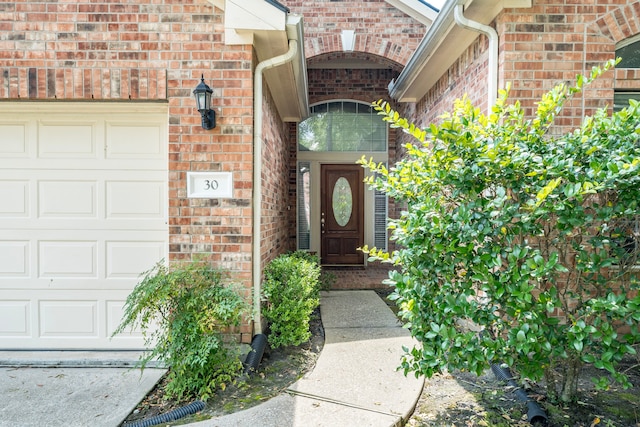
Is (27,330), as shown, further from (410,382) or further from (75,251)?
(410,382)

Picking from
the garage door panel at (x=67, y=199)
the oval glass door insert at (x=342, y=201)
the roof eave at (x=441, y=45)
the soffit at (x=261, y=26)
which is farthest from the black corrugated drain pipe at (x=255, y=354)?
the oval glass door insert at (x=342, y=201)

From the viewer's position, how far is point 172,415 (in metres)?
2.66

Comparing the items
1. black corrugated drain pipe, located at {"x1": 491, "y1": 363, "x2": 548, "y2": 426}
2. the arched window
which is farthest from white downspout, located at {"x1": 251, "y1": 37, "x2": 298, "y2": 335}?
the arched window

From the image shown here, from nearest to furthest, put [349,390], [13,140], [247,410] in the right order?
[247,410] → [349,390] → [13,140]

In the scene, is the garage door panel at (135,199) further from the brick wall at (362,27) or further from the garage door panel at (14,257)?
the brick wall at (362,27)

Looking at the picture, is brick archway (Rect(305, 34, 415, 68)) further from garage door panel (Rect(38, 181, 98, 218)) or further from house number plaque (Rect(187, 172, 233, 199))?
garage door panel (Rect(38, 181, 98, 218))

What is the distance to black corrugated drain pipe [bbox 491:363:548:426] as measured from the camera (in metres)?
2.56

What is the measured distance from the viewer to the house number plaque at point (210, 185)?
11.5 feet

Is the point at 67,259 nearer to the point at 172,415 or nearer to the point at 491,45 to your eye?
the point at 172,415

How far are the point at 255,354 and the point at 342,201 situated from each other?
558cm

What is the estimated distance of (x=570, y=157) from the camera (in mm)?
2553

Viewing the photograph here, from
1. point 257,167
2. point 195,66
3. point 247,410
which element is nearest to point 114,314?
point 247,410

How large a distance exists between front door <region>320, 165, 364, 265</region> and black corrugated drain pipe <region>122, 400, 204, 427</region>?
5925 mm

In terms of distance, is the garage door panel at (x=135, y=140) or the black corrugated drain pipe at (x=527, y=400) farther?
the garage door panel at (x=135, y=140)
